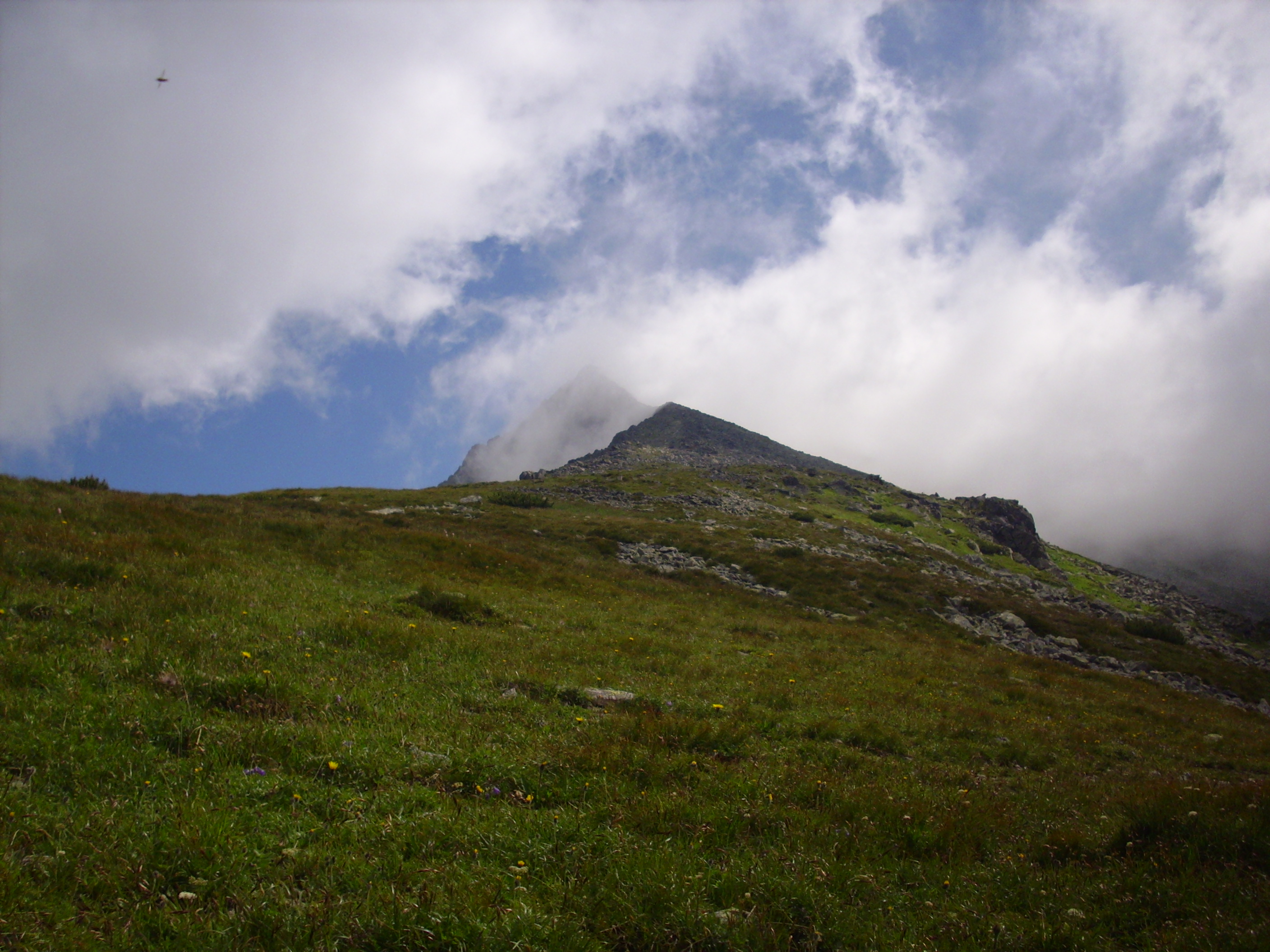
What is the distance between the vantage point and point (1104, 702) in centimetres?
1922

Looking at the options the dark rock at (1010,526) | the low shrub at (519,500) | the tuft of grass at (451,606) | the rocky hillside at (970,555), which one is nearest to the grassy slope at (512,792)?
the tuft of grass at (451,606)

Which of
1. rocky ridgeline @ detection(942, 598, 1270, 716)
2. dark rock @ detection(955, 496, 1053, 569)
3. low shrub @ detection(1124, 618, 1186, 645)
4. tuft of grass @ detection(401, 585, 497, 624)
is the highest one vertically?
dark rock @ detection(955, 496, 1053, 569)

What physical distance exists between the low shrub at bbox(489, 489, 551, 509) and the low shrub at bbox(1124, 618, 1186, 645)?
1764 inches

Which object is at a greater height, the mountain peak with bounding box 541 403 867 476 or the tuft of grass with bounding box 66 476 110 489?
the mountain peak with bounding box 541 403 867 476

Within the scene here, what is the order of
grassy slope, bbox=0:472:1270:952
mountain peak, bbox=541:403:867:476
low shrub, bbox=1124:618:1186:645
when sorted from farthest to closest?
mountain peak, bbox=541:403:867:476 < low shrub, bbox=1124:618:1186:645 < grassy slope, bbox=0:472:1270:952

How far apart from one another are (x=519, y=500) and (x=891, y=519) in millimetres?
44300

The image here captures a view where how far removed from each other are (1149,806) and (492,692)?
30.5 ft

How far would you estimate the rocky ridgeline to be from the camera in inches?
1062

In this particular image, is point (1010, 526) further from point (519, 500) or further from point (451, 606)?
point (451, 606)

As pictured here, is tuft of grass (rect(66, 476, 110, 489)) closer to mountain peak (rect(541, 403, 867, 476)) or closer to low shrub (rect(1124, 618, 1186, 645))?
low shrub (rect(1124, 618, 1186, 645))

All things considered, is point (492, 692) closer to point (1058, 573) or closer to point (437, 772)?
point (437, 772)

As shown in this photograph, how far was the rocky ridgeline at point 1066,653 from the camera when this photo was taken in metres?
27.0

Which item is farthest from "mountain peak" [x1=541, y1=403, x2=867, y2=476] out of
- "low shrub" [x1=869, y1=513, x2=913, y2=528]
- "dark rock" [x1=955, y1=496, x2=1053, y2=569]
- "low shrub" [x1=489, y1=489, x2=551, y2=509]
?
"low shrub" [x1=489, y1=489, x2=551, y2=509]

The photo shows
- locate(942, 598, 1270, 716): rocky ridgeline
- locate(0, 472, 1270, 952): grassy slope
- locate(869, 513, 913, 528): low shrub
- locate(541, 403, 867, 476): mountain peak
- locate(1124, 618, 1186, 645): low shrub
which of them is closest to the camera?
locate(0, 472, 1270, 952): grassy slope
